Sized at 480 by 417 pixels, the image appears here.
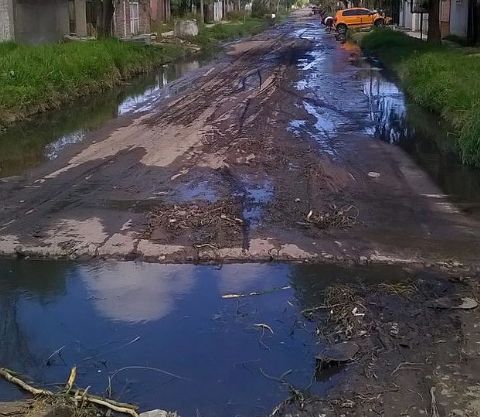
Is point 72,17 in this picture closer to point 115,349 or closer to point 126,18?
point 126,18

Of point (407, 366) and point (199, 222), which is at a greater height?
point (199, 222)

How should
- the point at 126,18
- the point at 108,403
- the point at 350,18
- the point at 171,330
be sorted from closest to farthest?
the point at 108,403, the point at 171,330, the point at 126,18, the point at 350,18

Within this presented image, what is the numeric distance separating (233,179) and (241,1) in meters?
90.2

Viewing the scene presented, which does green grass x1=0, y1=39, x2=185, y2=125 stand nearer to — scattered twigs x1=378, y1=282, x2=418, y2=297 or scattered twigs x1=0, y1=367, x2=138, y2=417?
scattered twigs x1=378, y1=282, x2=418, y2=297

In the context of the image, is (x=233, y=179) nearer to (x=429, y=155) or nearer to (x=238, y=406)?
(x=429, y=155)

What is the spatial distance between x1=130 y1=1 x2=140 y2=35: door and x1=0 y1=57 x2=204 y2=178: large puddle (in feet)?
62.2

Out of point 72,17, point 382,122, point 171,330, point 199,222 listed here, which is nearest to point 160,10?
point 72,17

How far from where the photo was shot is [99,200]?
9.89 m

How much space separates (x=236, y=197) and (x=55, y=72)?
11.8 metres

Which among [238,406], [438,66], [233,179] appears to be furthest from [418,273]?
[438,66]

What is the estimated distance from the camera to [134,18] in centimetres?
4472

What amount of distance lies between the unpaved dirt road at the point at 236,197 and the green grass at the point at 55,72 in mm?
2686

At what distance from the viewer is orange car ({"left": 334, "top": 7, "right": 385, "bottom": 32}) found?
177 feet

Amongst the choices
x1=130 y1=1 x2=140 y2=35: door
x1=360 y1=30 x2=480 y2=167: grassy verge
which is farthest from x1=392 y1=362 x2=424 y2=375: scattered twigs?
x1=130 y1=1 x2=140 y2=35: door
